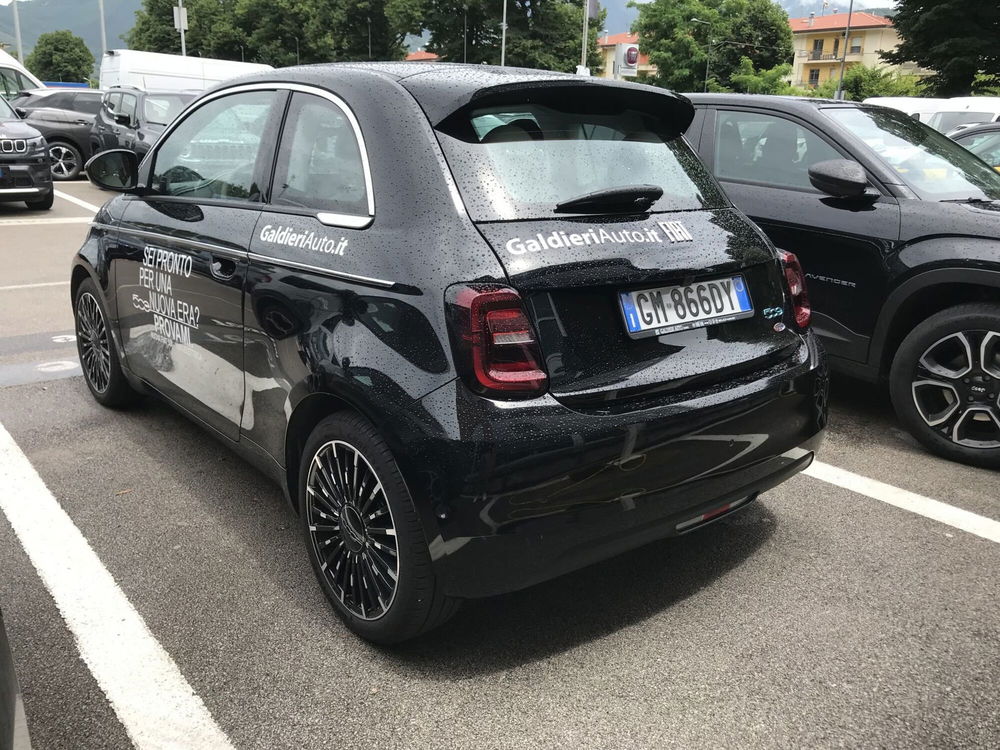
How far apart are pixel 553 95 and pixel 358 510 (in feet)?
4.53

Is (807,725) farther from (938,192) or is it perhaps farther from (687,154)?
(938,192)

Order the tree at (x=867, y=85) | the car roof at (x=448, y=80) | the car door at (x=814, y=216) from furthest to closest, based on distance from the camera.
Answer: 1. the tree at (x=867, y=85)
2. the car door at (x=814, y=216)
3. the car roof at (x=448, y=80)

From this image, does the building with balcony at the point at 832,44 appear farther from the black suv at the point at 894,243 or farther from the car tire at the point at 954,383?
the car tire at the point at 954,383

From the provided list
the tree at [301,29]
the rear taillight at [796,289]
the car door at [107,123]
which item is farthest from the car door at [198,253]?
the tree at [301,29]

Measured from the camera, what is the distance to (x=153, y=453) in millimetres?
4152

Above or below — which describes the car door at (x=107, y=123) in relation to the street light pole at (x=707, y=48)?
below

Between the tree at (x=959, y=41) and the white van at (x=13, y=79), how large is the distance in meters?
35.1

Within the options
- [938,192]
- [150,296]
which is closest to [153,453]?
[150,296]

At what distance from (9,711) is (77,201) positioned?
1505 centimetres

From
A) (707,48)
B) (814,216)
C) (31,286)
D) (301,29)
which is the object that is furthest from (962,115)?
(301,29)

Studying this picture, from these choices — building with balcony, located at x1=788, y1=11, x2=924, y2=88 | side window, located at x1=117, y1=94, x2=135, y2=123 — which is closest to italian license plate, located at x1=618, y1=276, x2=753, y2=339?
side window, located at x1=117, y1=94, x2=135, y2=123

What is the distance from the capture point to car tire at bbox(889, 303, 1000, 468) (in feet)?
13.3

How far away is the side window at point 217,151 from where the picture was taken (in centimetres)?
323

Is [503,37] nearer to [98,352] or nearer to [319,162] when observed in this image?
[98,352]
